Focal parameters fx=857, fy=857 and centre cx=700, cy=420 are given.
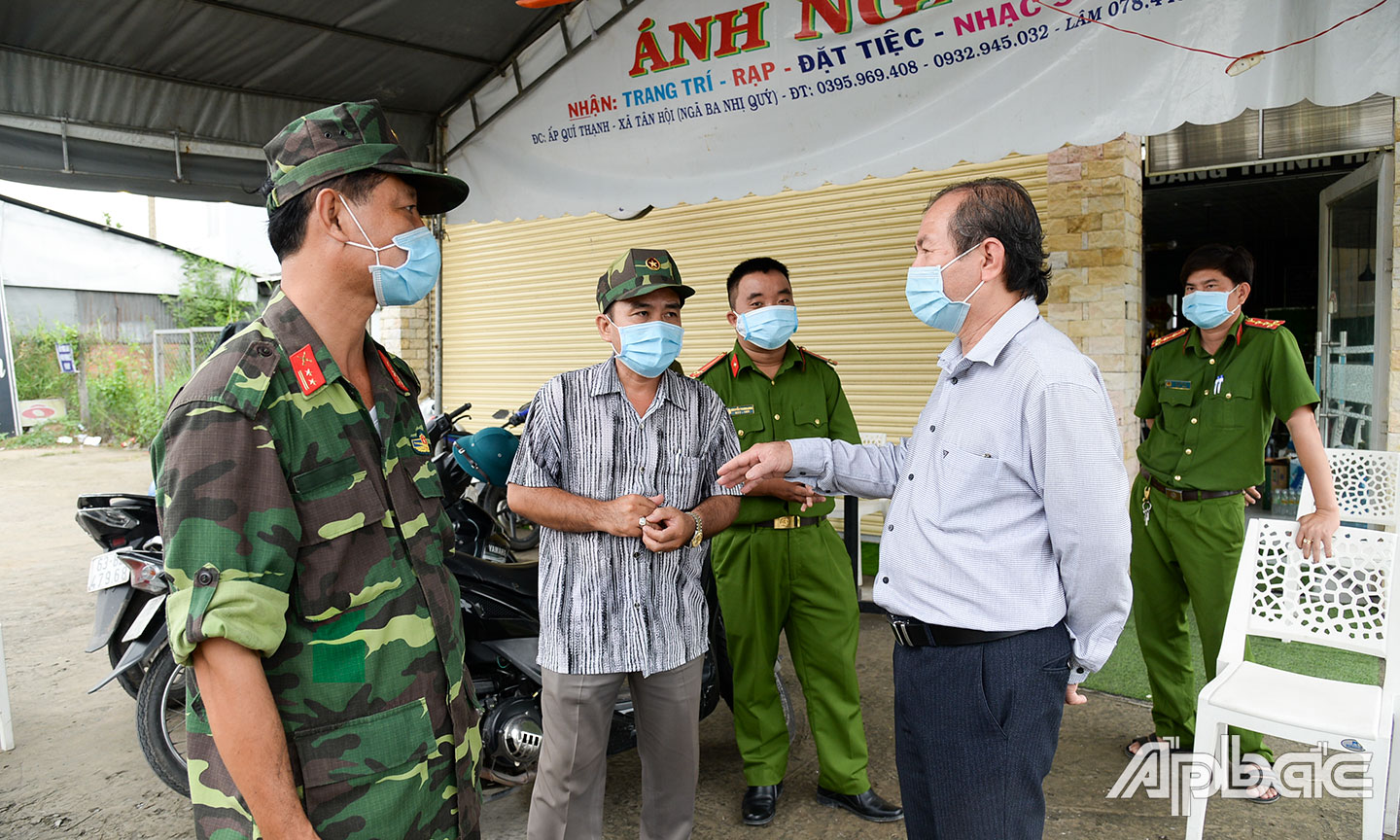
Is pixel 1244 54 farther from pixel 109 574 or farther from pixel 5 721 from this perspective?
pixel 5 721

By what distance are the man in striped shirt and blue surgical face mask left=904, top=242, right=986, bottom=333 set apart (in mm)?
795

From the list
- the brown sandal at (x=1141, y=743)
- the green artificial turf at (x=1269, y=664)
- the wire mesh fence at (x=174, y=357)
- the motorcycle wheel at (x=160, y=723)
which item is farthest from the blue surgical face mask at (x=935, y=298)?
the wire mesh fence at (x=174, y=357)

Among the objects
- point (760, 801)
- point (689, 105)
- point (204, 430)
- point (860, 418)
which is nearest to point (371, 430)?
point (204, 430)

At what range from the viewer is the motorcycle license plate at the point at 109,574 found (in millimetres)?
3168

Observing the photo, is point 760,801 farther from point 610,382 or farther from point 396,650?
point 396,650

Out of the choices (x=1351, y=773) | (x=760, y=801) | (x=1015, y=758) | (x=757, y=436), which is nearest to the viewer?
(x=1015, y=758)

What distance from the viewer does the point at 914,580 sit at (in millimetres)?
1835

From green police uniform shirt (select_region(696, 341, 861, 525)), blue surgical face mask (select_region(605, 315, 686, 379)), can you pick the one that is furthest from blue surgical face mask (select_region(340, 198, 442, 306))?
green police uniform shirt (select_region(696, 341, 861, 525))

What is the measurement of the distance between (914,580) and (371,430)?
1.13m

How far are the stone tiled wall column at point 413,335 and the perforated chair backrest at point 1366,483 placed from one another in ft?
20.6

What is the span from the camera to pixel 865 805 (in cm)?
298

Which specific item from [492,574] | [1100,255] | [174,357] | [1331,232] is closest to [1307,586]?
[1100,255]

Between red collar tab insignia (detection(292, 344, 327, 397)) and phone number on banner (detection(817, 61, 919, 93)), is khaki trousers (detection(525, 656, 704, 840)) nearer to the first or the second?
red collar tab insignia (detection(292, 344, 327, 397))

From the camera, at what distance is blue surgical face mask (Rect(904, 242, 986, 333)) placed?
73.6 inches
